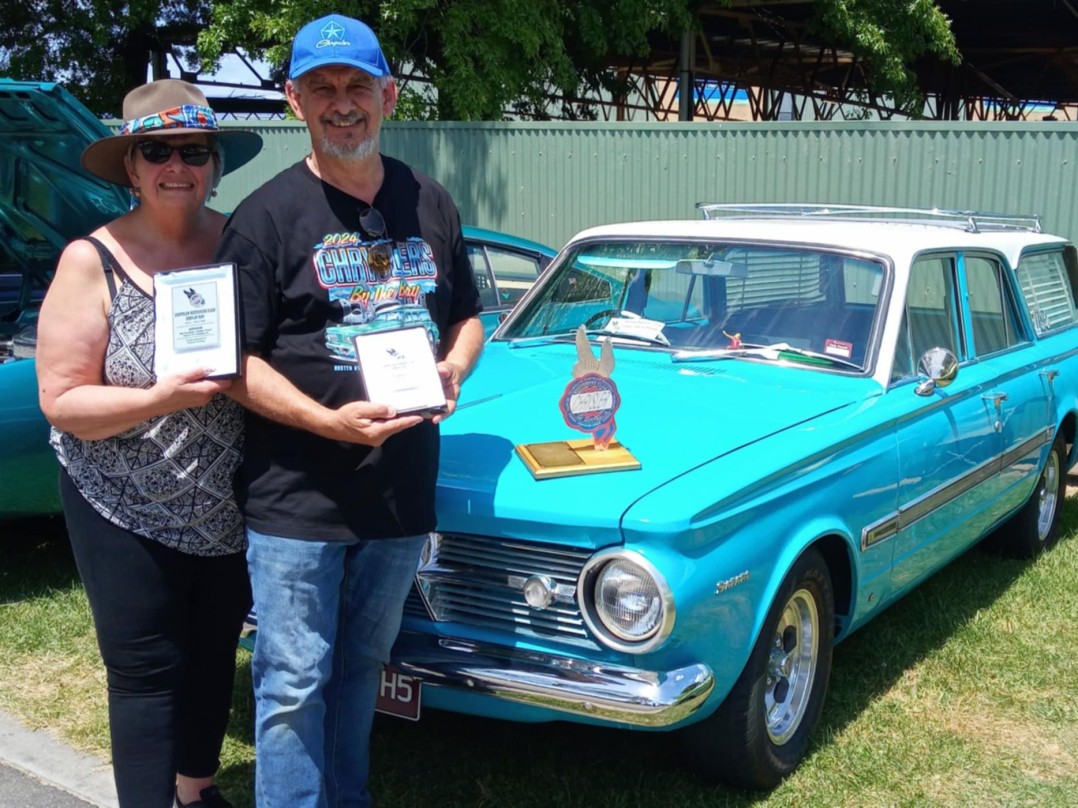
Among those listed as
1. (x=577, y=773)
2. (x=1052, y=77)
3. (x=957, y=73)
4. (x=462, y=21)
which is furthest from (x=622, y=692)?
(x=1052, y=77)

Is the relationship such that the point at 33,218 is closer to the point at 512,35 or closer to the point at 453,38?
the point at 453,38

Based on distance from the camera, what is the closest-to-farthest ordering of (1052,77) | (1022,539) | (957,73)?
(1022,539), (957,73), (1052,77)

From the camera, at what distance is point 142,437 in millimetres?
2578

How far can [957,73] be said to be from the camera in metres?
23.9

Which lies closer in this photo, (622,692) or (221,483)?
(221,483)

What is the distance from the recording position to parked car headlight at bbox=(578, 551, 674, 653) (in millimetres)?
2838

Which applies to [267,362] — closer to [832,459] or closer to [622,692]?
[622,692]

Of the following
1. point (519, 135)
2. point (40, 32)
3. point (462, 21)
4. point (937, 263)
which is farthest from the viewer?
point (40, 32)

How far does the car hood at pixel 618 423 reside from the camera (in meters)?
3.00

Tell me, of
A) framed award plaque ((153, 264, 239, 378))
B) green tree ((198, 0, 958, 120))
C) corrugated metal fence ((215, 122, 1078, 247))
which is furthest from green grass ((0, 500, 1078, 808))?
green tree ((198, 0, 958, 120))

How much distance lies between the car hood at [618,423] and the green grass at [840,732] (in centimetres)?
92

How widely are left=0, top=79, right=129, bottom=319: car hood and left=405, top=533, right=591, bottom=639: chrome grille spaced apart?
2.87 m

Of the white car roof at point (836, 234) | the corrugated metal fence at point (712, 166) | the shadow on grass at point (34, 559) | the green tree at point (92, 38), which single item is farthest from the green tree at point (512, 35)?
the white car roof at point (836, 234)

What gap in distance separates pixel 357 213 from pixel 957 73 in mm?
24160
